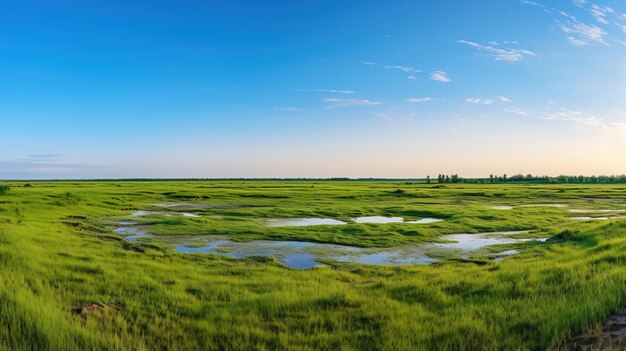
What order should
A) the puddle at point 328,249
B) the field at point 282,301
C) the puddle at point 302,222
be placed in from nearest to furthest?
the field at point 282,301, the puddle at point 328,249, the puddle at point 302,222

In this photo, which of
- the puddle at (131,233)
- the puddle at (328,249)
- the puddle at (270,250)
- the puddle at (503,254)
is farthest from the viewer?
the puddle at (131,233)

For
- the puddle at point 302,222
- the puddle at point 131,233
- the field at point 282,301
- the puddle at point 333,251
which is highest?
the field at point 282,301

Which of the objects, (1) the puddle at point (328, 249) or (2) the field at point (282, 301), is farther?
(1) the puddle at point (328, 249)

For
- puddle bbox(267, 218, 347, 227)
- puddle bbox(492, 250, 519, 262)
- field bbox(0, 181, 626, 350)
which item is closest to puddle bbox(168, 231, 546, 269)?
puddle bbox(492, 250, 519, 262)

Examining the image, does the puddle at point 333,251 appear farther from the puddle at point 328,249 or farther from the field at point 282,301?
the field at point 282,301

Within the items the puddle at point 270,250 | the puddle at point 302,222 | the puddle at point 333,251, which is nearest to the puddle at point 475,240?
the puddle at point 333,251

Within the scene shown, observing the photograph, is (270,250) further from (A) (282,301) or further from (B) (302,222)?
(B) (302,222)

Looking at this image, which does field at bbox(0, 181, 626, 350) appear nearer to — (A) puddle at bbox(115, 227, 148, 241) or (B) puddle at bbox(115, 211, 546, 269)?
(B) puddle at bbox(115, 211, 546, 269)

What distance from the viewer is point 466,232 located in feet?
76.8

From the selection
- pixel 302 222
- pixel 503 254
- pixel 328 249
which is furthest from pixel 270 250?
pixel 302 222

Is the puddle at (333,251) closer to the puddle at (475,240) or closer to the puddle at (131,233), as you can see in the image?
the puddle at (475,240)

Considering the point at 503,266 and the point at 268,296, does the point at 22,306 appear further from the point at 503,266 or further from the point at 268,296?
the point at 503,266

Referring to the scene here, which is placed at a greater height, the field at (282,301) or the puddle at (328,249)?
the field at (282,301)

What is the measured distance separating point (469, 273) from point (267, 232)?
12487 mm
